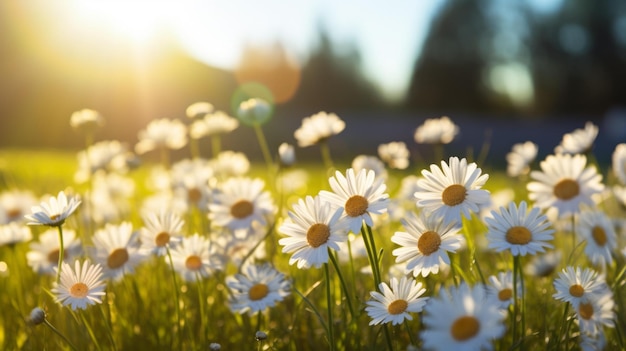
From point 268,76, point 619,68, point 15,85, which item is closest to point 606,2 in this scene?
point 619,68

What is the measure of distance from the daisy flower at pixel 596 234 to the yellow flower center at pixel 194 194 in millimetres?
1215

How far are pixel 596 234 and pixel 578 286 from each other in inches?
20.7

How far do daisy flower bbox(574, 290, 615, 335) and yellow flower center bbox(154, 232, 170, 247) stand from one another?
0.96 m

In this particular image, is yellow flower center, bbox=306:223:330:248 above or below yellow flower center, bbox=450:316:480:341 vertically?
above

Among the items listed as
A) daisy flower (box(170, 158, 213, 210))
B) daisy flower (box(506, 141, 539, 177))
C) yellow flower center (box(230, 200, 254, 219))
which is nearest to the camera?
yellow flower center (box(230, 200, 254, 219))

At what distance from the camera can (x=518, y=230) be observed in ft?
4.30

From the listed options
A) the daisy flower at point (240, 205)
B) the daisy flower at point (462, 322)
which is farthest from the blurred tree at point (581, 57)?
the daisy flower at point (462, 322)

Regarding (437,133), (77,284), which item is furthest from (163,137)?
(77,284)

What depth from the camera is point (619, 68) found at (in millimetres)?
25266

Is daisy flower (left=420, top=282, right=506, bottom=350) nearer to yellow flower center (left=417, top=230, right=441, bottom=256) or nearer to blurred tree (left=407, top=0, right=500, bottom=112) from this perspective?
yellow flower center (left=417, top=230, right=441, bottom=256)

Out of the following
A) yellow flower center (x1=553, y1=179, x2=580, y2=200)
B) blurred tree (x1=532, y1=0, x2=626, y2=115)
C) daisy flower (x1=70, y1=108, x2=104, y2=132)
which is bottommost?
yellow flower center (x1=553, y1=179, x2=580, y2=200)

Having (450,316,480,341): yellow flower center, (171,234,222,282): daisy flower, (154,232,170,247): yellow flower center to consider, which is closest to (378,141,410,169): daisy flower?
(171,234,222,282): daisy flower

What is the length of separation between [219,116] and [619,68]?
26044mm

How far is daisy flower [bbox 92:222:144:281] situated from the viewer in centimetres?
172
